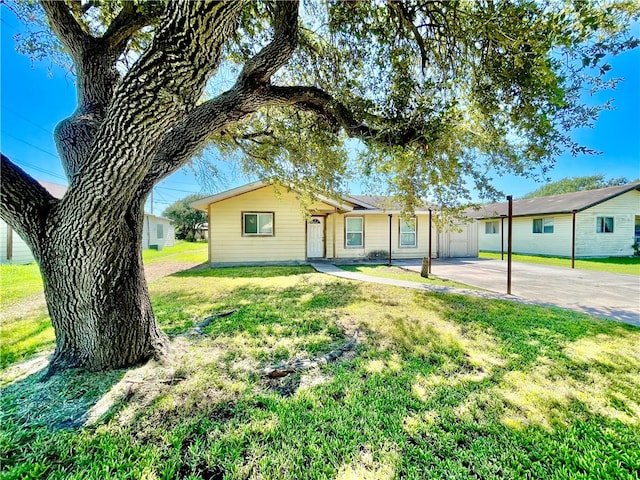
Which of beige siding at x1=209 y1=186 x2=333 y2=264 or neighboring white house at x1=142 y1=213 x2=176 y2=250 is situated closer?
beige siding at x1=209 y1=186 x2=333 y2=264

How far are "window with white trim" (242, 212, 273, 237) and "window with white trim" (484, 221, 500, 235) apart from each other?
1737cm

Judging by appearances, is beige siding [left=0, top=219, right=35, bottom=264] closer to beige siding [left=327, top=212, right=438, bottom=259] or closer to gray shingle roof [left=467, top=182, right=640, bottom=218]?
beige siding [left=327, top=212, right=438, bottom=259]

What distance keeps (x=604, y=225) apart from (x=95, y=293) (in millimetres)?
23164

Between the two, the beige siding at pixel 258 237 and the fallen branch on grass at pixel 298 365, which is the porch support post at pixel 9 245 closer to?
the beige siding at pixel 258 237

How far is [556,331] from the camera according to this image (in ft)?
13.9

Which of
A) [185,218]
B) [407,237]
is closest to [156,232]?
[185,218]

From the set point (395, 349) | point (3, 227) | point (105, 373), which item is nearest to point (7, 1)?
point (105, 373)

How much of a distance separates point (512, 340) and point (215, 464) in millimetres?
4052

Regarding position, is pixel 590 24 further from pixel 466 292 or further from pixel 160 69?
pixel 466 292

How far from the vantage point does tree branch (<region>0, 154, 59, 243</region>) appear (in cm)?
237

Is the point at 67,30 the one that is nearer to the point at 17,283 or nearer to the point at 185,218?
the point at 17,283

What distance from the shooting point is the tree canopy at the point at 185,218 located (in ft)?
117

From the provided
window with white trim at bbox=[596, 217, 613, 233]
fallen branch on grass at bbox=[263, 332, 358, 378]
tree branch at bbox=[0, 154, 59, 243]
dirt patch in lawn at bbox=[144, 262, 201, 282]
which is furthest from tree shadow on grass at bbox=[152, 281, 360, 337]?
window with white trim at bbox=[596, 217, 613, 233]

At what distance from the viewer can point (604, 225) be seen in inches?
628
